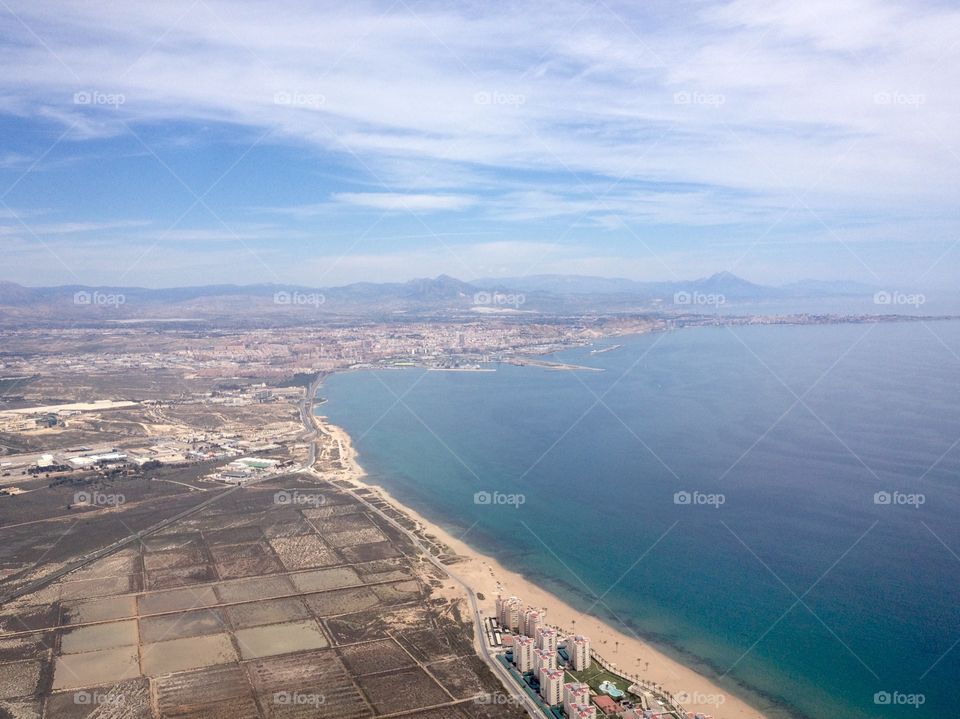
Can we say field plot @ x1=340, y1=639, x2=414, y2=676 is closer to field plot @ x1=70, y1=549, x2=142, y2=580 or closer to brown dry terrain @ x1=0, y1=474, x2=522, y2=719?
brown dry terrain @ x1=0, y1=474, x2=522, y2=719

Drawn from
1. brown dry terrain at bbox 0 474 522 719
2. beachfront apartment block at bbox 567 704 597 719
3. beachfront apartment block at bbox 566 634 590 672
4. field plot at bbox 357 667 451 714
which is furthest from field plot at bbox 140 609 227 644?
beachfront apartment block at bbox 567 704 597 719

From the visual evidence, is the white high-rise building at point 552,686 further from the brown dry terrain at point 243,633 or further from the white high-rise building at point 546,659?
the brown dry terrain at point 243,633

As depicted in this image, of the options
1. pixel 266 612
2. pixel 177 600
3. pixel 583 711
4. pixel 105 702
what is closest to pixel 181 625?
pixel 177 600

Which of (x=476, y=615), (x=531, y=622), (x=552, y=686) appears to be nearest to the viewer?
(x=552, y=686)

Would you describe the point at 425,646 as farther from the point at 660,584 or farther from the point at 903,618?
the point at 903,618

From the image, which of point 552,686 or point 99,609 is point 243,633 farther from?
point 552,686

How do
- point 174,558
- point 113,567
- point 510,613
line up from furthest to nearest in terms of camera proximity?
1. point 174,558
2. point 113,567
3. point 510,613

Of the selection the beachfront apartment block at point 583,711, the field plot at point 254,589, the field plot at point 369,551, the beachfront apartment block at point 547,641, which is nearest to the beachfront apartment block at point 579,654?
the beachfront apartment block at point 547,641

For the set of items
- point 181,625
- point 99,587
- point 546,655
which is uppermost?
point 546,655
